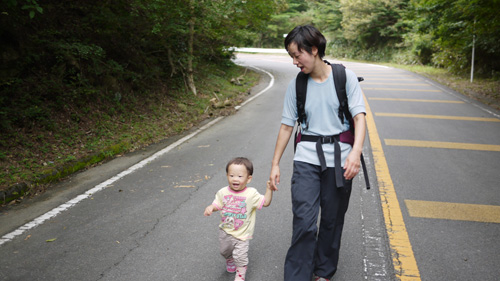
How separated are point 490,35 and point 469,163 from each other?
1418cm

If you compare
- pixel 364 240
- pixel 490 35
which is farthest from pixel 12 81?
pixel 490 35

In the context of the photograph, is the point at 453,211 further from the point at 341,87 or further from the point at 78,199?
the point at 78,199

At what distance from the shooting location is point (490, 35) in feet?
58.1

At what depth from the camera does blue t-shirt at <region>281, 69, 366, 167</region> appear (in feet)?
9.18

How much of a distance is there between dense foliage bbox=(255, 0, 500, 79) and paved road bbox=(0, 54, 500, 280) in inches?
344

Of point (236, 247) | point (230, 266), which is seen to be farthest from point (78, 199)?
point (236, 247)

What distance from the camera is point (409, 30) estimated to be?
1273 inches

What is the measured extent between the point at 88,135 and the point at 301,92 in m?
6.05

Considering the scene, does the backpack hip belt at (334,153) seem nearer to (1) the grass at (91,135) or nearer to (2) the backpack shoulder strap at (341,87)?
(2) the backpack shoulder strap at (341,87)

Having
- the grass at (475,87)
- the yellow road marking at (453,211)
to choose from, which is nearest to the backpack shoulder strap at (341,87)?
the yellow road marking at (453,211)

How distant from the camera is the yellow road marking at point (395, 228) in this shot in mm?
3350

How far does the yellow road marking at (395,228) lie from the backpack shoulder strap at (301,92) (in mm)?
1566

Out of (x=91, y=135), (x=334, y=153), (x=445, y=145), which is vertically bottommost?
(x=445, y=145)

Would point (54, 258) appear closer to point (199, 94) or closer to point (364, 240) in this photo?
point (364, 240)
